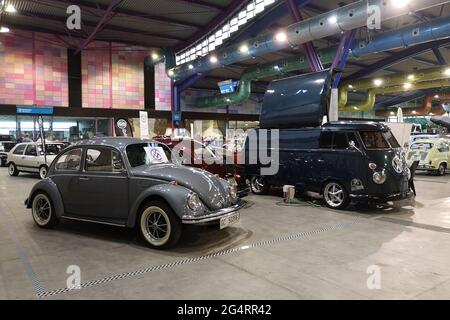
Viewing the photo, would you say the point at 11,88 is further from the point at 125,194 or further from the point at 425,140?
the point at 425,140

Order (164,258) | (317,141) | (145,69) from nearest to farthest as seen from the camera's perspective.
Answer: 1. (164,258)
2. (317,141)
3. (145,69)

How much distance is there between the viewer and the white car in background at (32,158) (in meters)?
13.1

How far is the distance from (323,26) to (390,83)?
1156 centimetres

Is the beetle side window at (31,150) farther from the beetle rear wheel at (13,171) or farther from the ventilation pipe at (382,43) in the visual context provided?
the ventilation pipe at (382,43)

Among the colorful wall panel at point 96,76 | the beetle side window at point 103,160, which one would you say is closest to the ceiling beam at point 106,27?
the colorful wall panel at point 96,76

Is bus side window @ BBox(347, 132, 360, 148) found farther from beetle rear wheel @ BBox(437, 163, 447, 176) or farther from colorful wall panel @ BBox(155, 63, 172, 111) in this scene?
colorful wall panel @ BBox(155, 63, 172, 111)

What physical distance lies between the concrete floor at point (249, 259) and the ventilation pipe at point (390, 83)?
45.3 ft

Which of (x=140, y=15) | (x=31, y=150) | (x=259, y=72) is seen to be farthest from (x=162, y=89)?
(x=31, y=150)

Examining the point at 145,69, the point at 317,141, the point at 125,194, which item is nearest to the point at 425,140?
the point at 317,141

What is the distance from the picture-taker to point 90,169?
5.61 m

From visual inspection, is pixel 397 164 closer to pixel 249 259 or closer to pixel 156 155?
pixel 249 259

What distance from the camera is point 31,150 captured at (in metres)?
13.6
